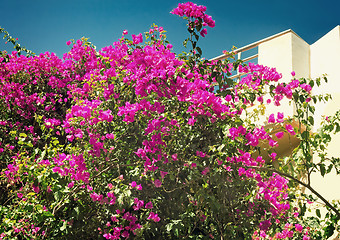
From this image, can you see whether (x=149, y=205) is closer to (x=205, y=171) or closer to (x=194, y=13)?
(x=205, y=171)

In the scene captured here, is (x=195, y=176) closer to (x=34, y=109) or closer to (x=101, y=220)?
(x=101, y=220)

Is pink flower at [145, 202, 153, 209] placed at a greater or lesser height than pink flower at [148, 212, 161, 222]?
greater

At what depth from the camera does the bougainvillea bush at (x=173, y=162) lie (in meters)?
3.05

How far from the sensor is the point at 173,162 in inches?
125

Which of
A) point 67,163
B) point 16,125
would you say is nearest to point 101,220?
point 67,163

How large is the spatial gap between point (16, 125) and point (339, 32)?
6200 mm

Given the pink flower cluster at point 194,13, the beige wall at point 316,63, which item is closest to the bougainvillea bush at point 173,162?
the pink flower cluster at point 194,13

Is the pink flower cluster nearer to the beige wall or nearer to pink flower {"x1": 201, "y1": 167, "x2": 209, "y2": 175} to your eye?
pink flower {"x1": 201, "y1": 167, "x2": 209, "y2": 175}

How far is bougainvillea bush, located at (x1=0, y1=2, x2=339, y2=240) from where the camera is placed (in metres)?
3.05

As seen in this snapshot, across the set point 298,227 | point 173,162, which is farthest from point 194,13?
point 298,227

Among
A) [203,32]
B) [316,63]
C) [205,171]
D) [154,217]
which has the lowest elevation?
[154,217]

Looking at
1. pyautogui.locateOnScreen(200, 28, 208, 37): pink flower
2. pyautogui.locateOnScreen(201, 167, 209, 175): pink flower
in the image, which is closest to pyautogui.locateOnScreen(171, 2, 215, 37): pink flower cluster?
pyautogui.locateOnScreen(200, 28, 208, 37): pink flower

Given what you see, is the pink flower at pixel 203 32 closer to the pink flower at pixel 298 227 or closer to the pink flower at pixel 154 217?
the pink flower at pixel 154 217

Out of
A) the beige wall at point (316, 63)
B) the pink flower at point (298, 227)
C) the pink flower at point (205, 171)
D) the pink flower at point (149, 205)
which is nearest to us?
the pink flower at point (205, 171)
